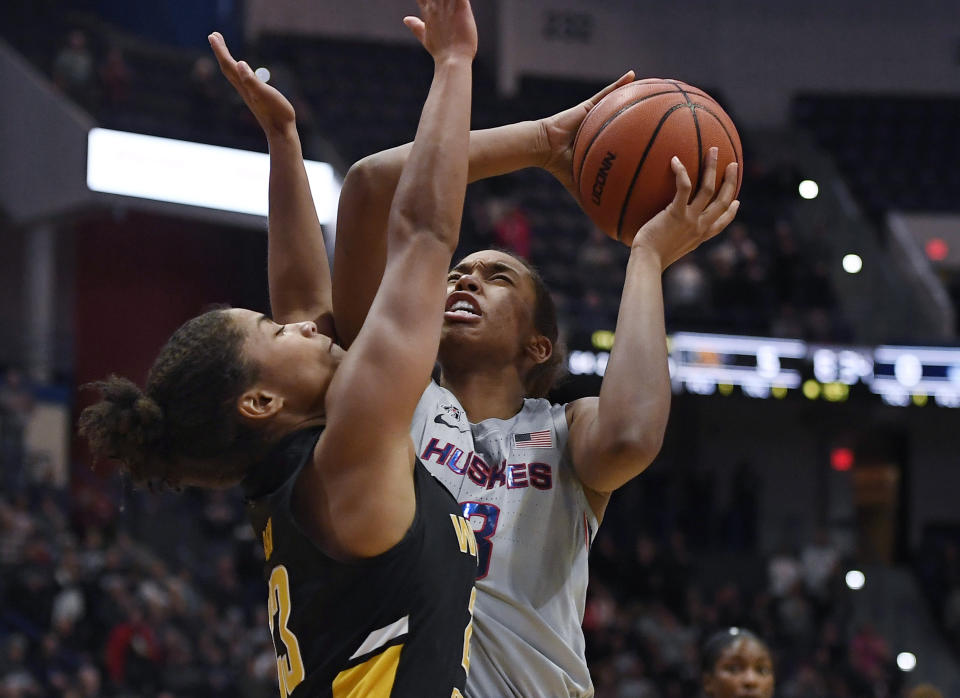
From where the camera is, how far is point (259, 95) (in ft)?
8.63

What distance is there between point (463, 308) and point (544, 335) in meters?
0.20

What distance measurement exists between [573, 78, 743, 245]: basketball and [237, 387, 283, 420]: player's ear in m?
0.86

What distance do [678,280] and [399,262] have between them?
41.5 ft

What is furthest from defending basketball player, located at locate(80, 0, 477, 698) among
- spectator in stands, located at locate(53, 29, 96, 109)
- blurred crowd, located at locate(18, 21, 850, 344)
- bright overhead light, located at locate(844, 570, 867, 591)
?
bright overhead light, located at locate(844, 570, 867, 591)

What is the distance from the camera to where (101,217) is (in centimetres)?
1560

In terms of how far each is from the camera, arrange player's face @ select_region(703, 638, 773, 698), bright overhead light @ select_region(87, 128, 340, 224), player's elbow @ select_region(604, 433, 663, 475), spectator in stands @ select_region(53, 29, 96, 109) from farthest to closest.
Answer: spectator in stands @ select_region(53, 29, 96, 109)
bright overhead light @ select_region(87, 128, 340, 224)
player's face @ select_region(703, 638, 773, 698)
player's elbow @ select_region(604, 433, 663, 475)

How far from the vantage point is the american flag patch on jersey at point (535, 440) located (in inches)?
101

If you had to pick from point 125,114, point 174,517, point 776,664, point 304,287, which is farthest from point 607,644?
point 304,287

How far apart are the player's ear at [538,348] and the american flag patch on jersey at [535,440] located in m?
0.23

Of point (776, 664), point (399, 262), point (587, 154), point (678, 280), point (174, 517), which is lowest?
point (776, 664)

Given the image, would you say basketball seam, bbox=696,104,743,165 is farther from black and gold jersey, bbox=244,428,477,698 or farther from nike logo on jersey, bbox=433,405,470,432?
black and gold jersey, bbox=244,428,477,698

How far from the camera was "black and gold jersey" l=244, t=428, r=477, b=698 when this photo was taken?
204cm

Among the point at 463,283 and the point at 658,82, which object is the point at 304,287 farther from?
the point at 658,82

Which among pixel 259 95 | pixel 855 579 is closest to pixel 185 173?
pixel 855 579
